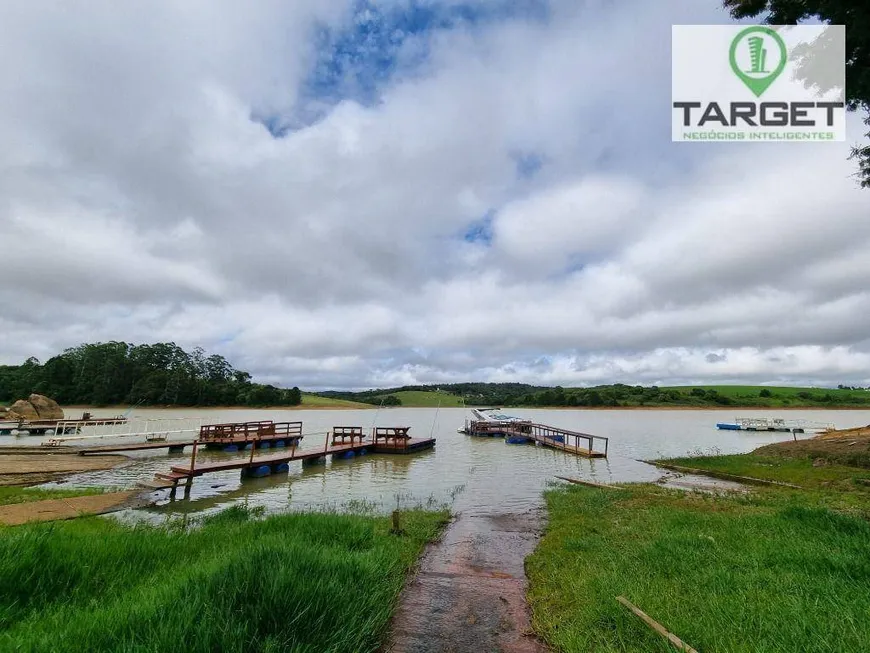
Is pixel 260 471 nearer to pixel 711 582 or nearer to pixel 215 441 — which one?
pixel 215 441

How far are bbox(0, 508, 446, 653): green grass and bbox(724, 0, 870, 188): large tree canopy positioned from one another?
1573 centimetres

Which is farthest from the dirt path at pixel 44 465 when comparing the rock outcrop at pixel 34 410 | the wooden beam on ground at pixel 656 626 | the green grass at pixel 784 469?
the green grass at pixel 784 469

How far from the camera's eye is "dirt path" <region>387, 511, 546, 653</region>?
5.12 m

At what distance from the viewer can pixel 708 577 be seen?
5.98 meters

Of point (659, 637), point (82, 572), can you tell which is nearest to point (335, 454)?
point (82, 572)

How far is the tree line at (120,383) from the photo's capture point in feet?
319

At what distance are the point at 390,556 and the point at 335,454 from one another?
24.6m

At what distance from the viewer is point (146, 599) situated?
4.45 m

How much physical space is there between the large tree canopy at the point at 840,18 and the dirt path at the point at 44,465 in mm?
30560

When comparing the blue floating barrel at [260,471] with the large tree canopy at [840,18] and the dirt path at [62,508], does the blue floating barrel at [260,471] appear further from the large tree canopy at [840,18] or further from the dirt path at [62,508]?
the large tree canopy at [840,18]

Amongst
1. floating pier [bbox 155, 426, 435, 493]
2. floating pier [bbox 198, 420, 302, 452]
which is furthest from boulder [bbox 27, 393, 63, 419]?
floating pier [bbox 155, 426, 435, 493]

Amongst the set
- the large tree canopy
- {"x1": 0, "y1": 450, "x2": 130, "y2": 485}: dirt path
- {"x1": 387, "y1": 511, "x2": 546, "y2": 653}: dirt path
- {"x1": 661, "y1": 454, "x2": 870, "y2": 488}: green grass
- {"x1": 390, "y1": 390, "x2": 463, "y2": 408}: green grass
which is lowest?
{"x1": 390, "y1": 390, "x2": 463, "y2": 408}: green grass

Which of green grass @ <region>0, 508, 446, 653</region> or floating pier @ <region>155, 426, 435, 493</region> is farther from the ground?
green grass @ <region>0, 508, 446, 653</region>

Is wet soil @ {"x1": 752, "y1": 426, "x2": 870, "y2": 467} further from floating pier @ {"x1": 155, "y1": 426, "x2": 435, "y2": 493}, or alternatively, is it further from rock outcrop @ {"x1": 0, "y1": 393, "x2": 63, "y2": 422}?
rock outcrop @ {"x1": 0, "y1": 393, "x2": 63, "y2": 422}
